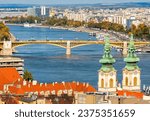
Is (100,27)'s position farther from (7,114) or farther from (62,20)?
(7,114)

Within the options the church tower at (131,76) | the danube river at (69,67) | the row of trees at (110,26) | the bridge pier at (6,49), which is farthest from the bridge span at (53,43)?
the church tower at (131,76)

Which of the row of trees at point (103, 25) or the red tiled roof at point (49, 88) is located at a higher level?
the red tiled roof at point (49, 88)

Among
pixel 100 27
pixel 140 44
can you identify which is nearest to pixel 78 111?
pixel 140 44

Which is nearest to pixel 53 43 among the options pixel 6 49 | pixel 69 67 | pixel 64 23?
pixel 6 49

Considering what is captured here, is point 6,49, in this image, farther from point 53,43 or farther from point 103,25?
point 103,25

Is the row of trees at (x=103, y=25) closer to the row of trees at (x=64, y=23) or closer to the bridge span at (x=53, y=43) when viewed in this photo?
the row of trees at (x=64, y=23)

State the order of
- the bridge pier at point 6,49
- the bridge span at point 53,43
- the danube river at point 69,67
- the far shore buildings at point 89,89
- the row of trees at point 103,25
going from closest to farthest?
the far shore buildings at point 89,89
the danube river at point 69,67
the bridge pier at point 6,49
the bridge span at point 53,43
the row of trees at point 103,25

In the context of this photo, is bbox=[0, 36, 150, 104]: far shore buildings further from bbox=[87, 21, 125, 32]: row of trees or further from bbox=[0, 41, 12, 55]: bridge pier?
bbox=[87, 21, 125, 32]: row of trees

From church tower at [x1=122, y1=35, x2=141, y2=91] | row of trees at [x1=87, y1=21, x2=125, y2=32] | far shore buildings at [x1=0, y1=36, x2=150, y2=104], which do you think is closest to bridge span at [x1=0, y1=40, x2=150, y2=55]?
far shore buildings at [x1=0, y1=36, x2=150, y2=104]
